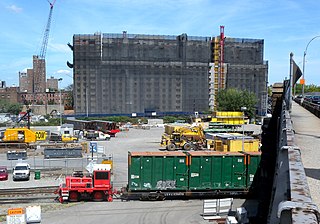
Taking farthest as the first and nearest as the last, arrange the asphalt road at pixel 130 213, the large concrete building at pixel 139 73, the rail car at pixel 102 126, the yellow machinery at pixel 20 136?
the large concrete building at pixel 139 73 < the rail car at pixel 102 126 < the yellow machinery at pixel 20 136 < the asphalt road at pixel 130 213

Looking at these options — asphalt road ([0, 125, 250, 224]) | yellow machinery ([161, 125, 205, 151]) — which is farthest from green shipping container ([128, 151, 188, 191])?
yellow machinery ([161, 125, 205, 151])

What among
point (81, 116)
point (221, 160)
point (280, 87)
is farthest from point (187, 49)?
point (221, 160)

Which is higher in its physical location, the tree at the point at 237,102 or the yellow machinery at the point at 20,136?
the tree at the point at 237,102

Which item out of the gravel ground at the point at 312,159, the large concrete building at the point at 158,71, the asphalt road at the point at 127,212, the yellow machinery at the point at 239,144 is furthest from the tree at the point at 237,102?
the gravel ground at the point at 312,159

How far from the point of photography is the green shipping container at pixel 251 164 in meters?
23.6

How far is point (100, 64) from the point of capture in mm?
102812

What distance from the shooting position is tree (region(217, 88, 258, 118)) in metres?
89.3

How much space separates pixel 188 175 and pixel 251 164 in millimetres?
4436

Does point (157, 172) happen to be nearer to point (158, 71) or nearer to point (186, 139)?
point (186, 139)

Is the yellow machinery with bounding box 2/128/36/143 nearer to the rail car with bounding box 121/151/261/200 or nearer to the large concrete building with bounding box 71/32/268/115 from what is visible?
the rail car with bounding box 121/151/261/200

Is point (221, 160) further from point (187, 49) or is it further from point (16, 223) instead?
point (187, 49)

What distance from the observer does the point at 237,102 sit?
90.8m

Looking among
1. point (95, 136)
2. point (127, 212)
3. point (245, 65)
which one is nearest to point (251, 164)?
point (127, 212)

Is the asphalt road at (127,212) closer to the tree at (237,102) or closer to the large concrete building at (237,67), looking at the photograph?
the tree at (237,102)
